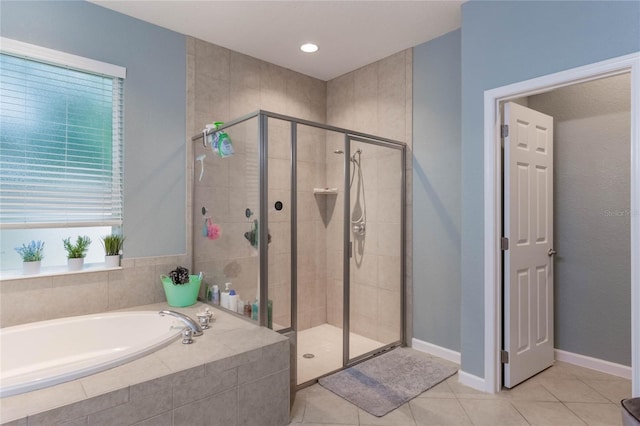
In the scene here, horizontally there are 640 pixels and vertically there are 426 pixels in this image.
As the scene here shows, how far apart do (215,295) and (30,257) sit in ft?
3.93

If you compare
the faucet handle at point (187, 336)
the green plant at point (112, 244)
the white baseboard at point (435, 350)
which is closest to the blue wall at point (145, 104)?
the green plant at point (112, 244)

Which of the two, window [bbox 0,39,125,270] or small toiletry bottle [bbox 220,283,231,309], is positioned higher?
window [bbox 0,39,125,270]

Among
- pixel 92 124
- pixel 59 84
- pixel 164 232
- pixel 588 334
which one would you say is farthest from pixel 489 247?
pixel 59 84

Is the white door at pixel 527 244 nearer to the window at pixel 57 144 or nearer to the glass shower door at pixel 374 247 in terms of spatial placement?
the glass shower door at pixel 374 247

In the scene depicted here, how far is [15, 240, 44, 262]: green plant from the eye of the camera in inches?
90.1

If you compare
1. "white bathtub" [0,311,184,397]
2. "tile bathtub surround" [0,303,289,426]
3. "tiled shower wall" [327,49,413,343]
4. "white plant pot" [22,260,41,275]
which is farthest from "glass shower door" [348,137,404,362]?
"white plant pot" [22,260,41,275]

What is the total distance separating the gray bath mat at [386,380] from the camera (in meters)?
2.34

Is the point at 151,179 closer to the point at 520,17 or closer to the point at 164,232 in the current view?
the point at 164,232

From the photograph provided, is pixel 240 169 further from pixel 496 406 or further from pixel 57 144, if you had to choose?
pixel 496 406

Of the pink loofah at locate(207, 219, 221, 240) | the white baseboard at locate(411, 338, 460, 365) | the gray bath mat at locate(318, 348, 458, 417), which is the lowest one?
the gray bath mat at locate(318, 348, 458, 417)

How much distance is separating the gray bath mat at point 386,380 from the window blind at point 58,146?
205 cm

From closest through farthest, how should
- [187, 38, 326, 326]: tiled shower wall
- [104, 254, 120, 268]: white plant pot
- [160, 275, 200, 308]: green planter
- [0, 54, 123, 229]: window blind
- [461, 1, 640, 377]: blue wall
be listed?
[461, 1, 640, 377]: blue wall, [0, 54, 123, 229]: window blind, [187, 38, 326, 326]: tiled shower wall, [104, 254, 120, 268]: white plant pot, [160, 275, 200, 308]: green planter

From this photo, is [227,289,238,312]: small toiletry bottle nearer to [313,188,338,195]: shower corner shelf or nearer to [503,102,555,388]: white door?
[313,188,338,195]: shower corner shelf

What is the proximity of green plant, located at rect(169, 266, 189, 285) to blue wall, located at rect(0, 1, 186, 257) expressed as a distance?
0.20 meters
